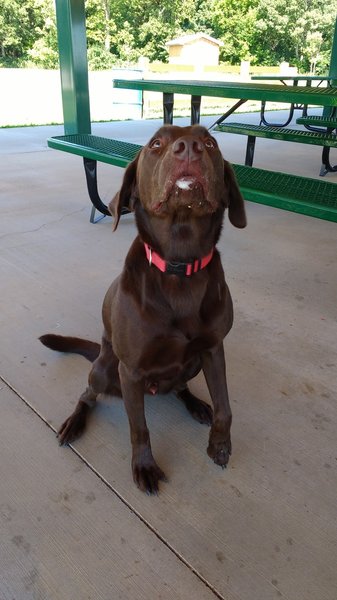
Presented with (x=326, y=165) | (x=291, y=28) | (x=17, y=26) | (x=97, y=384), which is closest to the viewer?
(x=97, y=384)

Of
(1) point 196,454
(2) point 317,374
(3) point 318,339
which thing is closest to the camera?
(1) point 196,454

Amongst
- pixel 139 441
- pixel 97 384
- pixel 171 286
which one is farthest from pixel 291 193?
pixel 139 441

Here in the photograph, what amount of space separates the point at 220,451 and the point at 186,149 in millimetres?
979

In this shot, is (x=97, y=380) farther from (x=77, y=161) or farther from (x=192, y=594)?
(x=77, y=161)

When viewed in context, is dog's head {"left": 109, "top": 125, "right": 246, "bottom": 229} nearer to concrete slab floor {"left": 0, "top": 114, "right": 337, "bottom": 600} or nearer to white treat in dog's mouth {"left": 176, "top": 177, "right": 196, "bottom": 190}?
white treat in dog's mouth {"left": 176, "top": 177, "right": 196, "bottom": 190}

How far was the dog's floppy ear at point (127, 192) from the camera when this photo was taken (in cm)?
161

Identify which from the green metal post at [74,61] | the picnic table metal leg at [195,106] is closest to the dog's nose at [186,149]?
the green metal post at [74,61]

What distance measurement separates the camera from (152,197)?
1450 millimetres

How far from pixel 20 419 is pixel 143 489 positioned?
0.59 m

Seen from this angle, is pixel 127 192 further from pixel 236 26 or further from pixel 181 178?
pixel 236 26

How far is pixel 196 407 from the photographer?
1896mm

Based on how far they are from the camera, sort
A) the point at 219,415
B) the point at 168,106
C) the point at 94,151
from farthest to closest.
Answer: the point at 168,106, the point at 94,151, the point at 219,415

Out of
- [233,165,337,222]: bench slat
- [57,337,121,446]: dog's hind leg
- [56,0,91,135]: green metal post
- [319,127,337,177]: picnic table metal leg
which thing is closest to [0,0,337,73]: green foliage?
[319,127,337,177]: picnic table metal leg

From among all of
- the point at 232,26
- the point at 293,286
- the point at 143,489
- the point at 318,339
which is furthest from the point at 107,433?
the point at 232,26
